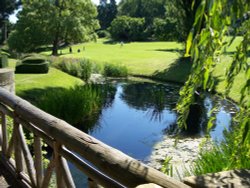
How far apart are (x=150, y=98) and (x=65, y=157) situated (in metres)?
18.0

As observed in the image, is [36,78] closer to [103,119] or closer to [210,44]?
[103,119]

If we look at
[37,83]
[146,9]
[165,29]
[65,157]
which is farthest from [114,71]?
[146,9]

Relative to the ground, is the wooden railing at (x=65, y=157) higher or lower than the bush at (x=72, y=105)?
higher

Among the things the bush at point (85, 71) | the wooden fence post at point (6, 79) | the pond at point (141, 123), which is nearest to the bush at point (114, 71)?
the bush at point (85, 71)

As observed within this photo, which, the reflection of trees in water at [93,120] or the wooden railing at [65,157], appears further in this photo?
the reflection of trees in water at [93,120]

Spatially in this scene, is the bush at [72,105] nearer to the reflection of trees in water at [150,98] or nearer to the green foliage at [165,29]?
the reflection of trees in water at [150,98]

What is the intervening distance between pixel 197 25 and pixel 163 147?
10.7 metres

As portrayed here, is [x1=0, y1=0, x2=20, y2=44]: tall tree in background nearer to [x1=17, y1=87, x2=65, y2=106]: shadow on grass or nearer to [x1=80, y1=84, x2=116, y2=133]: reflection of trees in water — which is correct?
[x1=17, y1=87, x2=65, y2=106]: shadow on grass

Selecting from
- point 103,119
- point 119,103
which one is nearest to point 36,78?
point 119,103

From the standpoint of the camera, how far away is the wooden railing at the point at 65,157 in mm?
2557

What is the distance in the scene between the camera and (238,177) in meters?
2.01

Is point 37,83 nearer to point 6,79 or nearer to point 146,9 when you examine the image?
point 6,79

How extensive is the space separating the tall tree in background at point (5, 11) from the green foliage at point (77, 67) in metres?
43.6

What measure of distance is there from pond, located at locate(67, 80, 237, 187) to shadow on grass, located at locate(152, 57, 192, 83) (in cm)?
672
